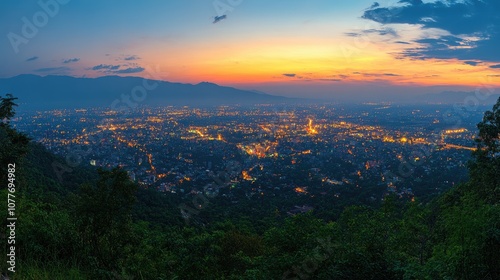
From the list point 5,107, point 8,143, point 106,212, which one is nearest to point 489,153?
point 106,212

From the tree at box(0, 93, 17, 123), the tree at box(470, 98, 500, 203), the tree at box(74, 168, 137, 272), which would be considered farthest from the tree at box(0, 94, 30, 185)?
the tree at box(470, 98, 500, 203)

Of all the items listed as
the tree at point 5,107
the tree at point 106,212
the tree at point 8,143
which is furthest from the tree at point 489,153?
the tree at point 5,107

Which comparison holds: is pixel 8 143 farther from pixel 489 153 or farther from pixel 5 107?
pixel 489 153

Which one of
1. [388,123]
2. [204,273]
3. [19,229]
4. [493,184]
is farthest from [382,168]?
[388,123]

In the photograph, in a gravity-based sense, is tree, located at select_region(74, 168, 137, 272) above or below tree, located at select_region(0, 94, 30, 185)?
below

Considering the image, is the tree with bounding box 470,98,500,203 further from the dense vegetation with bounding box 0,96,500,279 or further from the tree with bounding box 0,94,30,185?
the tree with bounding box 0,94,30,185

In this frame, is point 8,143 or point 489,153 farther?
point 489,153

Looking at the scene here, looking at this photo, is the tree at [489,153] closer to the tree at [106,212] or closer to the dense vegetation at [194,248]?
the dense vegetation at [194,248]

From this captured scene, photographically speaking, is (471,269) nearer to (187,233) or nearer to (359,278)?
(359,278)

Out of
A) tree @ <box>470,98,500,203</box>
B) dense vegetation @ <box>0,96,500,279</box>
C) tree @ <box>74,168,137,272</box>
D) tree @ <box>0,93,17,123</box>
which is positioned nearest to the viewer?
dense vegetation @ <box>0,96,500,279</box>

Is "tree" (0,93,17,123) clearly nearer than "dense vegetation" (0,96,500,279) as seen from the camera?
No

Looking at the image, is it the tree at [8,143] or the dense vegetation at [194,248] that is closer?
the dense vegetation at [194,248]
